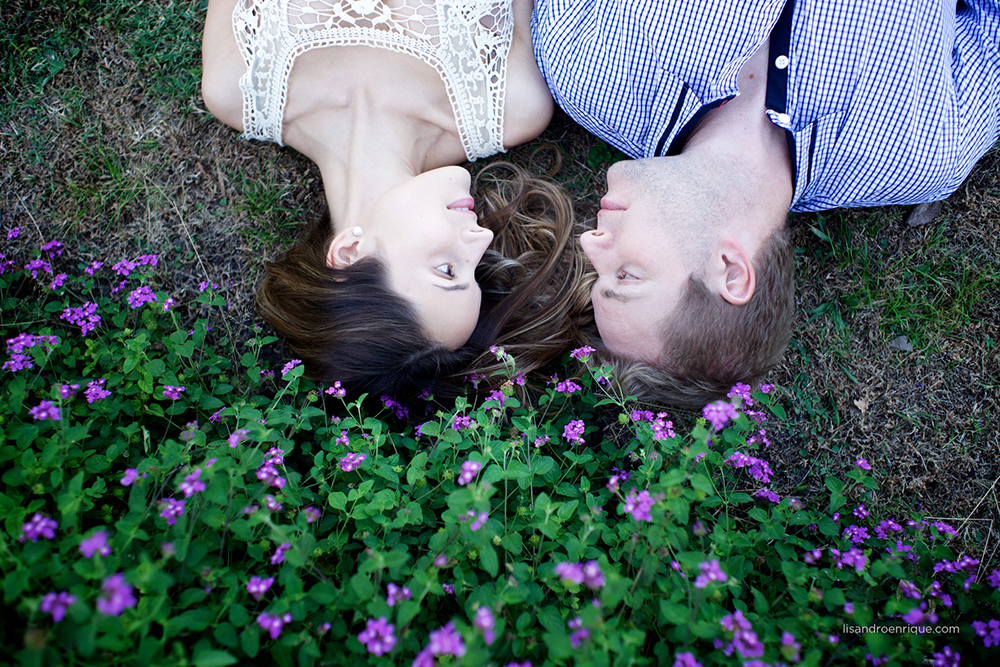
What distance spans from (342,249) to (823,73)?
2.59 m

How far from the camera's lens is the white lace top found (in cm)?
298

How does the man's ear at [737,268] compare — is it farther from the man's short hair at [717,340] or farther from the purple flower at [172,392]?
the purple flower at [172,392]

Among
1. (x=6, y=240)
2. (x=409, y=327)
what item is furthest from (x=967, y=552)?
(x=6, y=240)

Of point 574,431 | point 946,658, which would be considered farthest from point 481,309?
point 946,658

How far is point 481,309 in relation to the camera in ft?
11.1

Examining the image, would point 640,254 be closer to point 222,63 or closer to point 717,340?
point 717,340

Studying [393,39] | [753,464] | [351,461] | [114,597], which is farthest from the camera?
[393,39]

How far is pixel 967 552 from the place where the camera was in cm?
332

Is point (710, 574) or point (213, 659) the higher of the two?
point (710, 574)

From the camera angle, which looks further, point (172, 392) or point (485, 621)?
point (172, 392)

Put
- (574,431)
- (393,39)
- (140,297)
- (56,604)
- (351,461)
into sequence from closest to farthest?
(56,604), (351,461), (574,431), (140,297), (393,39)

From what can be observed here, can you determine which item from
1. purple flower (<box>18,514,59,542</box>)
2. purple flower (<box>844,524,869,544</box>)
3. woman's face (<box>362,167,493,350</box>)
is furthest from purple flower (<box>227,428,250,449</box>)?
purple flower (<box>844,524,869,544</box>)

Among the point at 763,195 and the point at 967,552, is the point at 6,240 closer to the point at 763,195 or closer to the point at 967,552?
the point at 763,195

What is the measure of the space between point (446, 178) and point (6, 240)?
283cm
